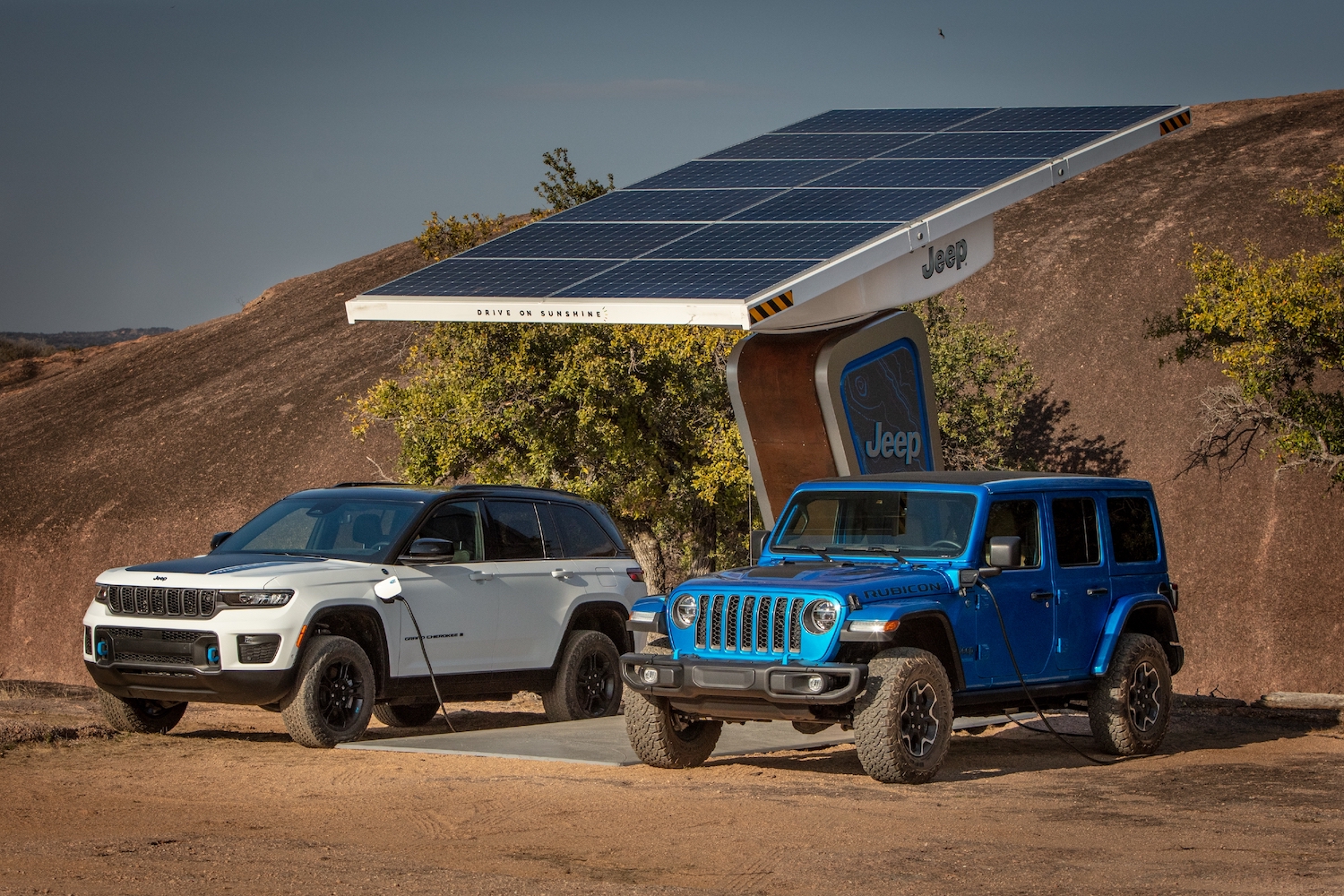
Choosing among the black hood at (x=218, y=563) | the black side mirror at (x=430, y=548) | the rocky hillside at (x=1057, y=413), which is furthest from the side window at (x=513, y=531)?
the rocky hillside at (x=1057, y=413)

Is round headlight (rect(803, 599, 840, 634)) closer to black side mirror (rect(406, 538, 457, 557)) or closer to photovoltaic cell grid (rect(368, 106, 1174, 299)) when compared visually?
photovoltaic cell grid (rect(368, 106, 1174, 299))

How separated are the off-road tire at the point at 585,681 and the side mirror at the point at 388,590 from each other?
2.23 metres

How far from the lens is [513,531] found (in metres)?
13.0

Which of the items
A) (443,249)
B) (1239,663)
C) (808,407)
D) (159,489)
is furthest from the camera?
(159,489)

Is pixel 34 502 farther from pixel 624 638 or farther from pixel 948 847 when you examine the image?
pixel 948 847

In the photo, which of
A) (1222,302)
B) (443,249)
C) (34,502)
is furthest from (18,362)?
(1222,302)

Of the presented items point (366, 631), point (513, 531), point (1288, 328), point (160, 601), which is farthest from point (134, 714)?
point (1288, 328)

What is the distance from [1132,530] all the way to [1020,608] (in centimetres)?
182

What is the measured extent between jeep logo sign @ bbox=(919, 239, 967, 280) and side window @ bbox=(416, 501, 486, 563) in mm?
4758

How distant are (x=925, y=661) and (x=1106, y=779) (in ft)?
5.60

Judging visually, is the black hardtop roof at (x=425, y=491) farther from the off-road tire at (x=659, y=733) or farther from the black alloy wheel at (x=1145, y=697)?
the black alloy wheel at (x=1145, y=697)

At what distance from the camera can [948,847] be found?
747 cm

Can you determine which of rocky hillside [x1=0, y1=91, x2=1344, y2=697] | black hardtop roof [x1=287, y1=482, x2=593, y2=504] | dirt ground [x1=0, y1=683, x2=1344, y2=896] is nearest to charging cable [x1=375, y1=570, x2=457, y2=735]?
black hardtop roof [x1=287, y1=482, x2=593, y2=504]

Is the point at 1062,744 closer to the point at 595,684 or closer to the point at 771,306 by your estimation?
the point at 595,684
